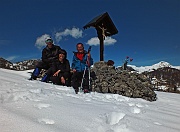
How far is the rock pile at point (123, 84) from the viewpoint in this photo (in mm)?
6402

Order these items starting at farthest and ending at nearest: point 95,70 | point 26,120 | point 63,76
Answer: point 95,70, point 63,76, point 26,120

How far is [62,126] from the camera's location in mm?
2189

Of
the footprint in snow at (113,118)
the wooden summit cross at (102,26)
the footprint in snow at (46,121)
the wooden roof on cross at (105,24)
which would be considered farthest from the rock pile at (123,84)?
the footprint in snow at (46,121)

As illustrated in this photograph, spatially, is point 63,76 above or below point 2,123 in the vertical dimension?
above

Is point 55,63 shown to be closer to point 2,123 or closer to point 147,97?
point 147,97

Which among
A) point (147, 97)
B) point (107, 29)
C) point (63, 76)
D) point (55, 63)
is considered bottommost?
point (147, 97)

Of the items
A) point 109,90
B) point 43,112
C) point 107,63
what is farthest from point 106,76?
point 43,112

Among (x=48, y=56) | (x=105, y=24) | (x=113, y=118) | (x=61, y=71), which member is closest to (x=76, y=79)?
(x=61, y=71)

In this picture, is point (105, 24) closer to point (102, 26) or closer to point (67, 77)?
point (102, 26)

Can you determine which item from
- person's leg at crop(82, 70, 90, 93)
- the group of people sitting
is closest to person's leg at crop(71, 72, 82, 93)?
the group of people sitting

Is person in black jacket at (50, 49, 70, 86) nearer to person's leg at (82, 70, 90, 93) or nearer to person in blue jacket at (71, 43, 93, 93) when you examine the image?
person in blue jacket at (71, 43, 93, 93)

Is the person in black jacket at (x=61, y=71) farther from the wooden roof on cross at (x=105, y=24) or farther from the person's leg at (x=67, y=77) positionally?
the wooden roof on cross at (x=105, y=24)

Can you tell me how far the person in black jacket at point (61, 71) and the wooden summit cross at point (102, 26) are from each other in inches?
133

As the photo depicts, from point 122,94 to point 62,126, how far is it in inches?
179
